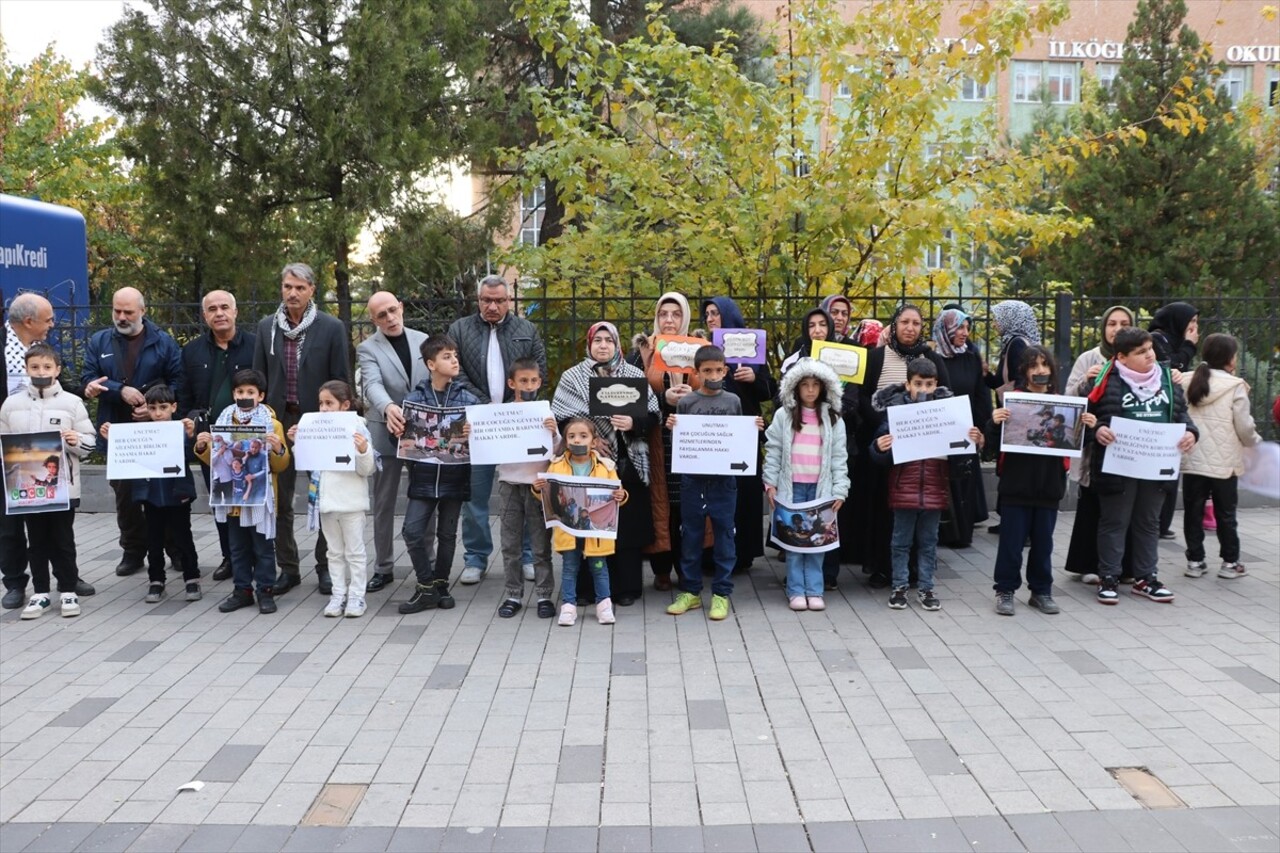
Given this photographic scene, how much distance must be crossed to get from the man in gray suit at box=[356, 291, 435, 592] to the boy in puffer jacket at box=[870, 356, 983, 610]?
9.73 feet

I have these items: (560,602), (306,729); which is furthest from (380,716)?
(560,602)

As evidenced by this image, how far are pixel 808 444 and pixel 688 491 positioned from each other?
806 mm

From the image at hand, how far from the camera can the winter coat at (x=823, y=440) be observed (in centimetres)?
685

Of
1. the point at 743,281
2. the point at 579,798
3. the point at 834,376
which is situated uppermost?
the point at 743,281

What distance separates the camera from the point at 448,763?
15.5 feet

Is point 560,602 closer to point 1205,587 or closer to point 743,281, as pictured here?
point 743,281

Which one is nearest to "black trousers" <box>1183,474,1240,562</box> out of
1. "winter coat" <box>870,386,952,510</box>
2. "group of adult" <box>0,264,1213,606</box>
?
"group of adult" <box>0,264,1213,606</box>

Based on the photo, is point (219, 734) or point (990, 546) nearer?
point (219, 734)

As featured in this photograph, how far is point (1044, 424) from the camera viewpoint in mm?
6730

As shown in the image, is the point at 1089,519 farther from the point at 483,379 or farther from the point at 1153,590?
the point at 483,379

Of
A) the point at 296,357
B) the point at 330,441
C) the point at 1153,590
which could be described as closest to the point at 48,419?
the point at 296,357

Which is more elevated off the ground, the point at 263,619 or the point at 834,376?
the point at 834,376

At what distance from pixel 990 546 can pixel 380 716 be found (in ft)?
17.9

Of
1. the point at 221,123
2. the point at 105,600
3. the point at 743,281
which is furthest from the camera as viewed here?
the point at 221,123
